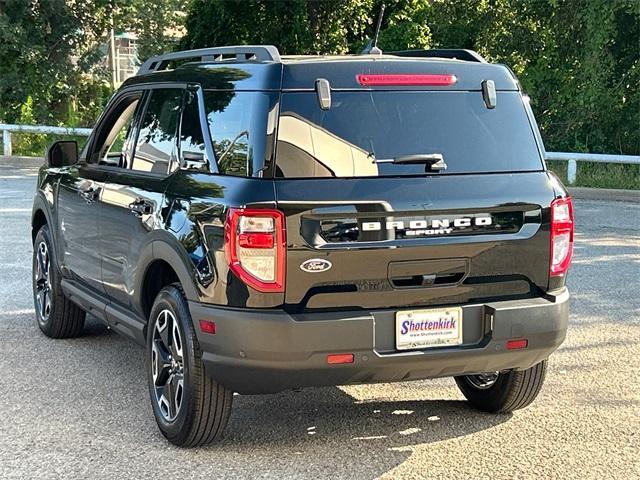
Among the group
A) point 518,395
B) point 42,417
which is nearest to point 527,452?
point 518,395

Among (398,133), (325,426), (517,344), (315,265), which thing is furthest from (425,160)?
(325,426)

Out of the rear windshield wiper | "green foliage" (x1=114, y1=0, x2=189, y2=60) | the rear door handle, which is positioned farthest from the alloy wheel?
"green foliage" (x1=114, y1=0, x2=189, y2=60)

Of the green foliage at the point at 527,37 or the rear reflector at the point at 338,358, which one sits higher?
the green foliage at the point at 527,37

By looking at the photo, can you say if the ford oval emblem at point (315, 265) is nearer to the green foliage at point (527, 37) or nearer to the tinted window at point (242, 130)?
the tinted window at point (242, 130)

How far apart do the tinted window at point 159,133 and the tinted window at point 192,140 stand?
10 cm

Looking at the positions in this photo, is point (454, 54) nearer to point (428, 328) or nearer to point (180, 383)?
point (428, 328)

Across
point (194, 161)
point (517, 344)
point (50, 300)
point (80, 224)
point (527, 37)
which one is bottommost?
point (50, 300)

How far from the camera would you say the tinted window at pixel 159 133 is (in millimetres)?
5109

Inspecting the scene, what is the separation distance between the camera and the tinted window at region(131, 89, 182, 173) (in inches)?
201

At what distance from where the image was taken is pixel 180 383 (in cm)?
475

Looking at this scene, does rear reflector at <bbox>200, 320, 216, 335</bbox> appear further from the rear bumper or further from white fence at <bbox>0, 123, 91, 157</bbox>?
white fence at <bbox>0, 123, 91, 157</bbox>

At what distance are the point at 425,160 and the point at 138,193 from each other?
5.59 feet

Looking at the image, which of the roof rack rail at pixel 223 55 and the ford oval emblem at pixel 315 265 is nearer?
the ford oval emblem at pixel 315 265

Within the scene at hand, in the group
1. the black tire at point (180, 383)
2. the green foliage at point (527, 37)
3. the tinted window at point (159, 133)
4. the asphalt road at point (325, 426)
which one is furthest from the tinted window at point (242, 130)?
the green foliage at point (527, 37)
